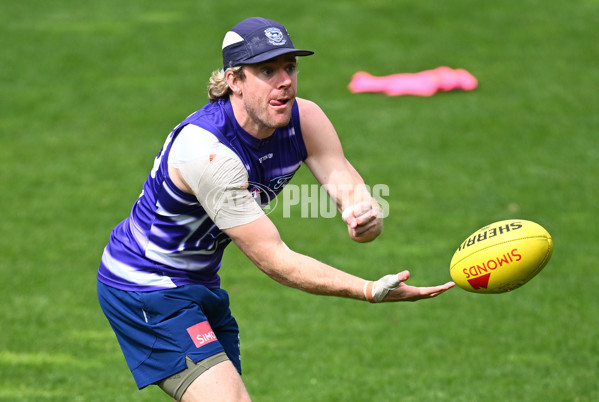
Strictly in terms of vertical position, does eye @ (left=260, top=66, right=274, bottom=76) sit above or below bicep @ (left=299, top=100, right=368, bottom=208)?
above

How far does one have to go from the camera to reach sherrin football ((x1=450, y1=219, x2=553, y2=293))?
5.03m

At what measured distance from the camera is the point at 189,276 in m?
5.03

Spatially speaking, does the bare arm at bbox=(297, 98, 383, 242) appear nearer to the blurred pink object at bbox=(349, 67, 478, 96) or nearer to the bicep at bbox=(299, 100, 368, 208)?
the bicep at bbox=(299, 100, 368, 208)

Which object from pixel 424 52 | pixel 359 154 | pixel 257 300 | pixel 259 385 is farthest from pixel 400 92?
pixel 259 385

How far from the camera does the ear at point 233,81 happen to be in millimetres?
4789

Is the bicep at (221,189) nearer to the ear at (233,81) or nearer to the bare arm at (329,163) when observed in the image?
the ear at (233,81)

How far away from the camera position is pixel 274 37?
4668 mm

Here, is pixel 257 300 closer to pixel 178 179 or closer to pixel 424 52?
pixel 178 179

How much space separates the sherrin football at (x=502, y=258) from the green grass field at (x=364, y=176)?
2.41 m

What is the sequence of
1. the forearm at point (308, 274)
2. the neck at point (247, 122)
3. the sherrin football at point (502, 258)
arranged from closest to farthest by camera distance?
the forearm at point (308, 274) → the neck at point (247, 122) → the sherrin football at point (502, 258)

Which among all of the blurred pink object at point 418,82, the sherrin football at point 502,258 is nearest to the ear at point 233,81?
the sherrin football at point 502,258

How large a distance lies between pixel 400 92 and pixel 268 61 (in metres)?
11.4

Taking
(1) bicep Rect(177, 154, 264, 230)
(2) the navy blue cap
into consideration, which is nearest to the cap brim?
(2) the navy blue cap

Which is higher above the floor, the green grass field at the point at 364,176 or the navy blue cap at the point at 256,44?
the navy blue cap at the point at 256,44
